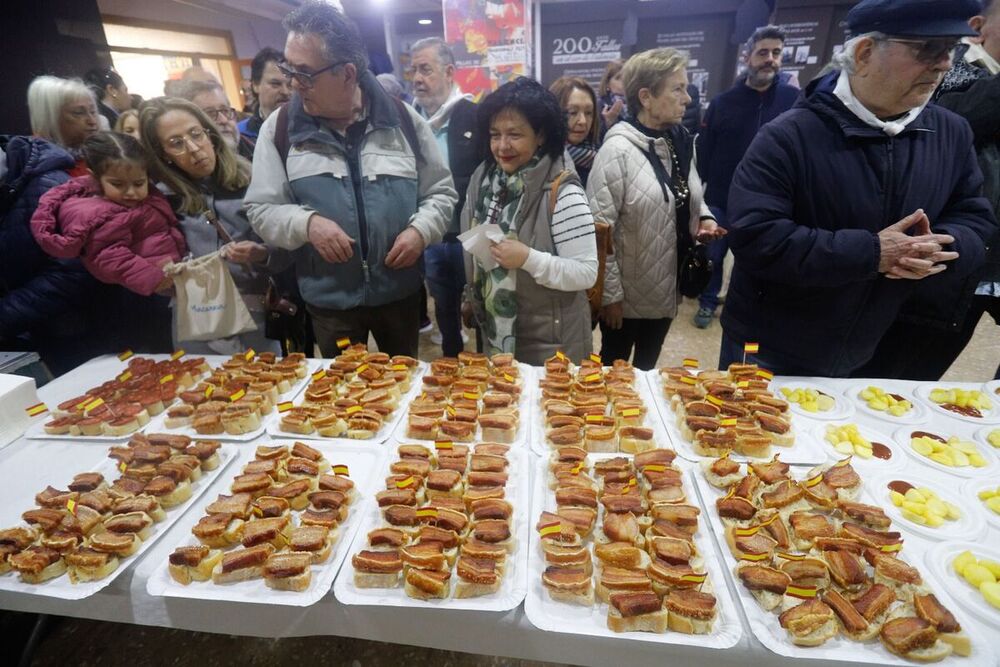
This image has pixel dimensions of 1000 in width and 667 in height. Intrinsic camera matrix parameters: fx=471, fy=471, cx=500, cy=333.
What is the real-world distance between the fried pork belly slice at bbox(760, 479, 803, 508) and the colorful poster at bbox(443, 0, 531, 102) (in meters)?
5.98

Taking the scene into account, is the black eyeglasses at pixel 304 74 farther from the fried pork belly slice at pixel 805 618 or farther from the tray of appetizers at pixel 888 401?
the tray of appetizers at pixel 888 401

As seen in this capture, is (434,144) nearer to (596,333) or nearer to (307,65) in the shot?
(307,65)

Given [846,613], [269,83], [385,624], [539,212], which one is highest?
[269,83]

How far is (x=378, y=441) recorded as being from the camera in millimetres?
1890

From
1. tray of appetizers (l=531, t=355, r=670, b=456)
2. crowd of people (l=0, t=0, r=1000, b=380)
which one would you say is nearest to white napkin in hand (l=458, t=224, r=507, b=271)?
crowd of people (l=0, t=0, r=1000, b=380)

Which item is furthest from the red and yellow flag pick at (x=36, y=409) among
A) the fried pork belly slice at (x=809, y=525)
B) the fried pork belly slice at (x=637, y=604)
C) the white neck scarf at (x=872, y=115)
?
the white neck scarf at (x=872, y=115)

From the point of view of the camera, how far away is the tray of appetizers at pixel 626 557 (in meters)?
1.19

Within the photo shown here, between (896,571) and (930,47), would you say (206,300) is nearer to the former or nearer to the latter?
(896,571)

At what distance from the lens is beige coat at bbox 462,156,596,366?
7.73ft

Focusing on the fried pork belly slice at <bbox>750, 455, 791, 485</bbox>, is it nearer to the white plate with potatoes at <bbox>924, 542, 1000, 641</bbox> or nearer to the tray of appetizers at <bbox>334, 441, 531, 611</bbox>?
the white plate with potatoes at <bbox>924, 542, 1000, 641</bbox>

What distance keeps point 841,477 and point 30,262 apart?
394cm

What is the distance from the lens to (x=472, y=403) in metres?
2.02

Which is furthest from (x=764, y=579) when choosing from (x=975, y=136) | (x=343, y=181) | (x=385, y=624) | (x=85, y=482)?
(x=975, y=136)

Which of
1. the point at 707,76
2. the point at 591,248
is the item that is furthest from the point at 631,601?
the point at 707,76
